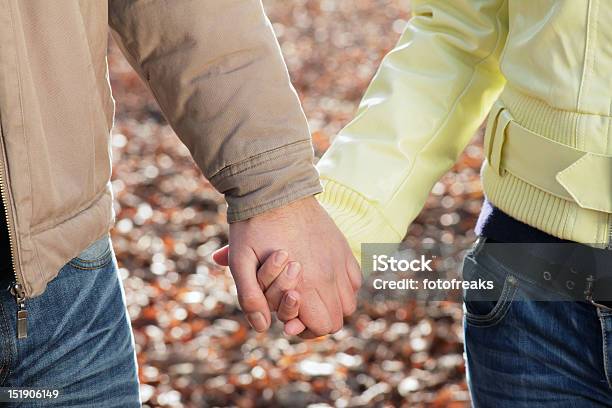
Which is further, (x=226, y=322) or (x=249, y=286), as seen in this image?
(x=226, y=322)

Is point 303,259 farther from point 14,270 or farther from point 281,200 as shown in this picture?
point 14,270

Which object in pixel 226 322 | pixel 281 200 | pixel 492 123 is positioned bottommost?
pixel 226 322

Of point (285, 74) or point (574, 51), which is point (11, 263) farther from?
point (574, 51)

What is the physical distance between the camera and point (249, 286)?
2.04 m

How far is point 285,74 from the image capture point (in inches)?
80.4

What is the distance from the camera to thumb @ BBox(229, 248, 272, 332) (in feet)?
6.68

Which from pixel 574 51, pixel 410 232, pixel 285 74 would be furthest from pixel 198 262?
pixel 574 51

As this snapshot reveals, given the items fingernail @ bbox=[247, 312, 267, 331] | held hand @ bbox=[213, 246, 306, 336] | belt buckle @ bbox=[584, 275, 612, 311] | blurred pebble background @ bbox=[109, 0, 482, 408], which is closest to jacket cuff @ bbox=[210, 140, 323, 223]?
held hand @ bbox=[213, 246, 306, 336]

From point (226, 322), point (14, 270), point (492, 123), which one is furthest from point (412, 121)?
point (226, 322)

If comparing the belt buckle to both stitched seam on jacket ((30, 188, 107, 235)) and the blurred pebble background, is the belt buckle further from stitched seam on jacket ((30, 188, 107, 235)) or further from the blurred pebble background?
the blurred pebble background

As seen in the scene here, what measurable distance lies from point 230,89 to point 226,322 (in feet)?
9.64

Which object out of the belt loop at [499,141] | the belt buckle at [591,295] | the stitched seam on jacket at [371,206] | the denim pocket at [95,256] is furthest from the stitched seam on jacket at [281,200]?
the belt buckle at [591,295]

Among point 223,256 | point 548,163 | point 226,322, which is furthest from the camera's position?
point 226,322

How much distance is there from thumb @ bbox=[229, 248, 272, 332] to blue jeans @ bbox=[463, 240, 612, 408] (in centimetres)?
42
